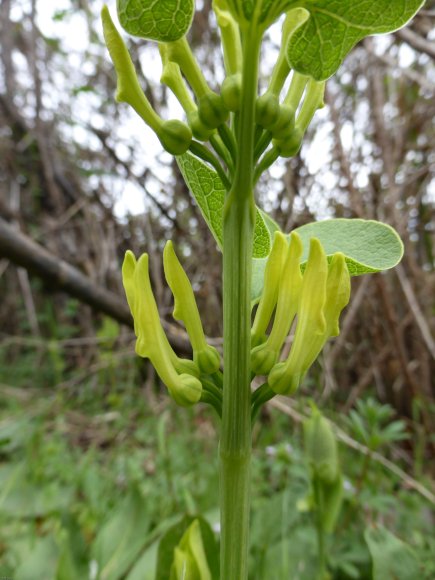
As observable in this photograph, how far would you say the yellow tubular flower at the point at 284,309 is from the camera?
0.27m

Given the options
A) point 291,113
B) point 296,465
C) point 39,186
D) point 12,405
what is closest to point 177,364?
point 291,113

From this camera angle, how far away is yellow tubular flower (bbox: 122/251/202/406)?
27 cm

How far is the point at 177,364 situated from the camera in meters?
0.29

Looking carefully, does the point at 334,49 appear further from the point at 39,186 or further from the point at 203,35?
the point at 39,186

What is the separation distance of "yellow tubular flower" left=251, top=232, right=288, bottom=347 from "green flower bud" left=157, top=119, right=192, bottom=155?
0.07 m

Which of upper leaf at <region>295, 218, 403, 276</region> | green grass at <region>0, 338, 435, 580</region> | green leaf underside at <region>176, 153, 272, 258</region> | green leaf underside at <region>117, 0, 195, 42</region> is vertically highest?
green leaf underside at <region>117, 0, 195, 42</region>

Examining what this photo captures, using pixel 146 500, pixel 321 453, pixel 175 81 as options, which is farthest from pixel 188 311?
pixel 146 500

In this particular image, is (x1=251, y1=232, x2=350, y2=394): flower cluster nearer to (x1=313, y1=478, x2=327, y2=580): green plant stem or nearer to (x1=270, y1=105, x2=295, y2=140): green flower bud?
(x1=270, y1=105, x2=295, y2=140): green flower bud

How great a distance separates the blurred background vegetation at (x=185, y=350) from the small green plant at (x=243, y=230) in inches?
12.3

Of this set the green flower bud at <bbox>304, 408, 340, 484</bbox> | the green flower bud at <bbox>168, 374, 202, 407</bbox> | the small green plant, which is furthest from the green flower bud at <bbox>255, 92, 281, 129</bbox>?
the green flower bud at <bbox>304, 408, 340, 484</bbox>

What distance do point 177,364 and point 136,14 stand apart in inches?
7.2

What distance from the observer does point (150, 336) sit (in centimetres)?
28

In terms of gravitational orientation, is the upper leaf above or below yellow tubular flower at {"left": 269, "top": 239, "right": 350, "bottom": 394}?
above

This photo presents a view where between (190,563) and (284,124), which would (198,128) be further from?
(190,563)
